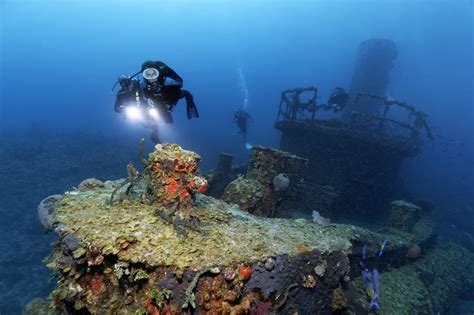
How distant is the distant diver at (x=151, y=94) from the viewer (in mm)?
4656

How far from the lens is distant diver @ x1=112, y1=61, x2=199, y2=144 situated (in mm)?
4656

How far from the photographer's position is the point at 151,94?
15.5 feet

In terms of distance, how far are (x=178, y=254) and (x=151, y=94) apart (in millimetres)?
2645

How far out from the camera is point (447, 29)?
13825cm

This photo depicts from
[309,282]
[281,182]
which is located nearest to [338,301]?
[309,282]

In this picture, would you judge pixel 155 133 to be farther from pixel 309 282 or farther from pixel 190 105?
pixel 309 282

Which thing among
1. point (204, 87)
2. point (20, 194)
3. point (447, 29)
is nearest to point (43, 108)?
point (204, 87)

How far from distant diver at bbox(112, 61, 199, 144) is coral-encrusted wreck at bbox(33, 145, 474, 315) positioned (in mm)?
1056

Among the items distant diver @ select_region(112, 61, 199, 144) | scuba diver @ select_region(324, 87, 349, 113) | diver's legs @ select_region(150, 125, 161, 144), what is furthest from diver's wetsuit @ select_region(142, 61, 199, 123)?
scuba diver @ select_region(324, 87, 349, 113)

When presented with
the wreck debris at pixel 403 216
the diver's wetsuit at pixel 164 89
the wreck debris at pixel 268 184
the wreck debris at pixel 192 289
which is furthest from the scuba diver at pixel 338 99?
the wreck debris at pixel 192 289

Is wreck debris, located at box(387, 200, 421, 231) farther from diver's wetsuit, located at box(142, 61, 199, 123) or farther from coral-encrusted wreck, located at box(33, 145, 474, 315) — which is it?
diver's wetsuit, located at box(142, 61, 199, 123)

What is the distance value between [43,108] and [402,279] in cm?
11157

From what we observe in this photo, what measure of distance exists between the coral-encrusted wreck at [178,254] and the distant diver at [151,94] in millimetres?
1056

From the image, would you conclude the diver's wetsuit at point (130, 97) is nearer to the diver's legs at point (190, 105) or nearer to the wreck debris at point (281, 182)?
the diver's legs at point (190, 105)
